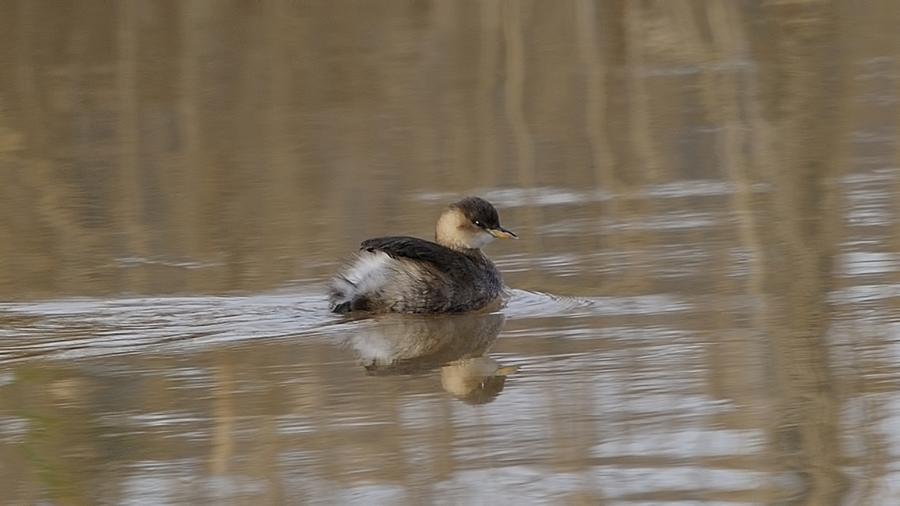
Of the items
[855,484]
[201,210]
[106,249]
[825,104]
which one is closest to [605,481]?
[855,484]

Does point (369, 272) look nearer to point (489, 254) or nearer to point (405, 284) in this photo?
point (405, 284)

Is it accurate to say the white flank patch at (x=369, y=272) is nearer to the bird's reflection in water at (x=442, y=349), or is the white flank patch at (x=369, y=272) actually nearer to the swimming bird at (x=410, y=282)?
the swimming bird at (x=410, y=282)

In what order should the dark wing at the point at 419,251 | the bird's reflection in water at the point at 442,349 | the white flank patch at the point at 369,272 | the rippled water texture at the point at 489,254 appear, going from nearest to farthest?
the rippled water texture at the point at 489,254
the bird's reflection in water at the point at 442,349
the white flank patch at the point at 369,272
the dark wing at the point at 419,251

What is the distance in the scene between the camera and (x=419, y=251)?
6965 mm

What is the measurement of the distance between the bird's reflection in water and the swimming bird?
5 cm

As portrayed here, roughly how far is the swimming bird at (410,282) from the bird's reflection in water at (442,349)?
0.05 m

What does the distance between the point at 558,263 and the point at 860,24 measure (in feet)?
24.5

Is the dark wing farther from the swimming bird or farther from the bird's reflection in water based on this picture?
the bird's reflection in water

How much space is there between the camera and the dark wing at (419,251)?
6.87 m

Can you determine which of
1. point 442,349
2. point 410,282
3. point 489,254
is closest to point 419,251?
point 410,282

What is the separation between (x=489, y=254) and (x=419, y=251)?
1.06m

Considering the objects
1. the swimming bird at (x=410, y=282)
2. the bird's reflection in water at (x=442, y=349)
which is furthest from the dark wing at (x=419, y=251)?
the bird's reflection in water at (x=442, y=349)

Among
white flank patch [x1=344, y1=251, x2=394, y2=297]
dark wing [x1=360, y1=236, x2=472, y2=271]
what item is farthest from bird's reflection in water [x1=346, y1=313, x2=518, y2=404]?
dark wing [x1=360, y1=236, x2=472, y2=271]

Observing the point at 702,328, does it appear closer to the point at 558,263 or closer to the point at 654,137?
the point at 558,263
